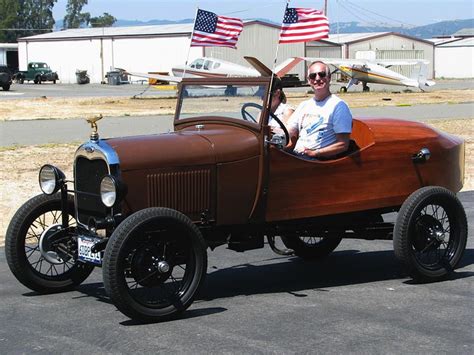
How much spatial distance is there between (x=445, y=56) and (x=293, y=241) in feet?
260

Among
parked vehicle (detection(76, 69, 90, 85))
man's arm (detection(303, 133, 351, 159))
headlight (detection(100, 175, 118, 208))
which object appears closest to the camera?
headlight (detection(100, 175, 118, 208))

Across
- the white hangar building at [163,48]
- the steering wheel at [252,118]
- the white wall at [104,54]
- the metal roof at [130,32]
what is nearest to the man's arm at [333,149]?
the steering wheel at [252,118]

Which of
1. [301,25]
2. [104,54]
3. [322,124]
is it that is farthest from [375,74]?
[322,124]

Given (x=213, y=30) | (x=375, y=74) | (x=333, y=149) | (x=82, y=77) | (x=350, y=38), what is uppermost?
(x=350, y=38)

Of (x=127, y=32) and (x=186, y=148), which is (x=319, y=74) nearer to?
(x=186, y=148)

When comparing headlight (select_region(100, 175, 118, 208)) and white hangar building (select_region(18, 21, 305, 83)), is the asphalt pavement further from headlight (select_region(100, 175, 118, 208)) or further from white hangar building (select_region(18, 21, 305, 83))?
white hangar building (select_region(18, 21, 305, 83))

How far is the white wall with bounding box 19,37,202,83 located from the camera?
7075 centimetres

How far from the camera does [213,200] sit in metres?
6.35

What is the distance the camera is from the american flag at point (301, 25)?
23.5 feet

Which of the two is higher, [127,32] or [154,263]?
[127,32]

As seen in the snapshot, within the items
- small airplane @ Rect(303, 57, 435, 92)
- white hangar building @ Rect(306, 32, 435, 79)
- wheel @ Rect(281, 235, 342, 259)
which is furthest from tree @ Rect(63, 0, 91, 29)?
wheel @ Rect(281, 235, 342, 259)

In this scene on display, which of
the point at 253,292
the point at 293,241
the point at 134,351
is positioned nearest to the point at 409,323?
the point at 253,292

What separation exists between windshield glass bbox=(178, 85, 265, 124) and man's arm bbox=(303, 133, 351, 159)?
0.55 meters

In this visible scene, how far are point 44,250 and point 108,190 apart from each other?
1.02 m
